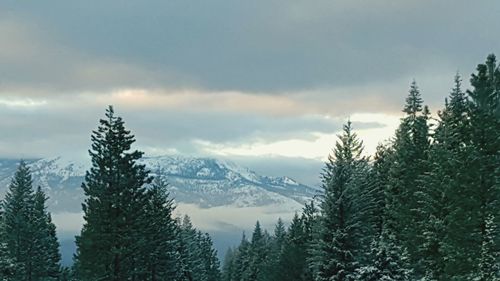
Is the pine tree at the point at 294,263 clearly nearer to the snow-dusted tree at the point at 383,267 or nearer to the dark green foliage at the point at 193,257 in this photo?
the snow-dusted tree at the point at 383,267

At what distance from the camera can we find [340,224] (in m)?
40.1

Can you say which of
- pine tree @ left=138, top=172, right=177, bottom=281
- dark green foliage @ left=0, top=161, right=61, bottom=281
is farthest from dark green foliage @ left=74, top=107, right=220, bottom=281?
dark green foliage @ left=0, top=161, right=61, bottom=281

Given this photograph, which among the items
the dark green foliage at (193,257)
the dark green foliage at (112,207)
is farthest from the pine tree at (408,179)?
the dark green foliage at (193,257)

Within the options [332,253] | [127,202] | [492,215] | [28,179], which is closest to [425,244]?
[332,253]

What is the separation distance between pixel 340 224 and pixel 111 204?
14650mm

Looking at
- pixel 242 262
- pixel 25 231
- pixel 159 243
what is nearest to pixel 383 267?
pixel 159 243

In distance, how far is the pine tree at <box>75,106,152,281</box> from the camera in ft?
142

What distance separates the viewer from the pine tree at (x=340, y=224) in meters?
39.6

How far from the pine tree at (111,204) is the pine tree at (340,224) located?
12353 mm

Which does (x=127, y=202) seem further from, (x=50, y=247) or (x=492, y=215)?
(x=50, y=247)

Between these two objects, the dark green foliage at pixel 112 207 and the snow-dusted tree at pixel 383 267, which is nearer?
the snow-dusted tree at pixel 383 267

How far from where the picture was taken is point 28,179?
75.2 metres

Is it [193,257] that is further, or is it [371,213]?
[193,257]

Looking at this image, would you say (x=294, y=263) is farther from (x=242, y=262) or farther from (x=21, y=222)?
(x=242, y=262)
